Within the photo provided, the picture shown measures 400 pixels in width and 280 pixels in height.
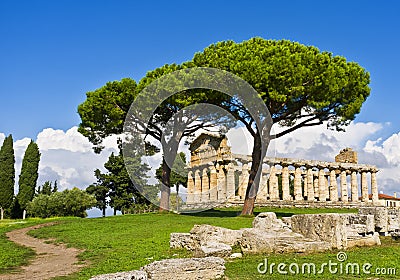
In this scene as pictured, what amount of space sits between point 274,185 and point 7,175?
1139 inches

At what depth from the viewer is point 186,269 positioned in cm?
903

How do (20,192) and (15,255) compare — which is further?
(20,192)

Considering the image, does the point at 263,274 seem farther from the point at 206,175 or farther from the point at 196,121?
the point at 206,175

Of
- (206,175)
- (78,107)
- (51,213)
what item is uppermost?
(78,107)

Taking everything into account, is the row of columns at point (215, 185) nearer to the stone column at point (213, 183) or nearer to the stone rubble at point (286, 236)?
the stone column at point (213, 183)

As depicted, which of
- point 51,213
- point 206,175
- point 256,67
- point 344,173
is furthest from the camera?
point 344,173

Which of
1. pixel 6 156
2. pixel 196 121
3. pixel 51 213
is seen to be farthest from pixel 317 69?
pixel 6 156

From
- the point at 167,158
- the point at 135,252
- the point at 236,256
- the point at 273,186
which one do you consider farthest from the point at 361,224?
the point at 273,186

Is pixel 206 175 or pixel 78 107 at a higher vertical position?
pixel 78 107

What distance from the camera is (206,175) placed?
49.2m

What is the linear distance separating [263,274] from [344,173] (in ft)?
170

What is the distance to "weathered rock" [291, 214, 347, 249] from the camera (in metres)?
12.9

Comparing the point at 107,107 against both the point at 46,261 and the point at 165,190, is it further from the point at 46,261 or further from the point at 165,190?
the point at 46,261

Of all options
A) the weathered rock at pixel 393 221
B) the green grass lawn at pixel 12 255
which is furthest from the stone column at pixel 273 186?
the green grass lawn at pixel 12 255
